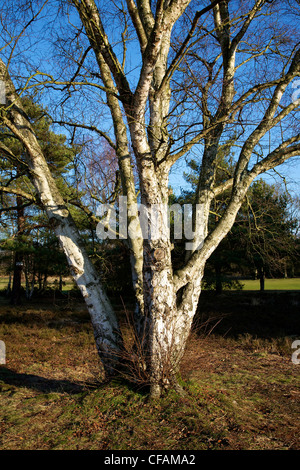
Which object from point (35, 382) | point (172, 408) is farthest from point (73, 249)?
point (35, 382)

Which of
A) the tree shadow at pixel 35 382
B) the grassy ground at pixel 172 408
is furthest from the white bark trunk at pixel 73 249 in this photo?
the tree shadow at pixel 35 382

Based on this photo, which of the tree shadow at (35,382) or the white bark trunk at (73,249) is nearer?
the white bark trunk at (73,249)

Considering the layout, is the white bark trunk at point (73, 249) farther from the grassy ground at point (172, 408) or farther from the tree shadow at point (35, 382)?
the tree shadow at point (35, 382)

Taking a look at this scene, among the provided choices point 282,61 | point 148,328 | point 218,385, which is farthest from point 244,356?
point 282,61

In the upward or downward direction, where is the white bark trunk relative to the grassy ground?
upward

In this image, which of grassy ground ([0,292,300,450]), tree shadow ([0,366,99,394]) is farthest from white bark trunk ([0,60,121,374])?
tree shadow ([0,366,99,394])

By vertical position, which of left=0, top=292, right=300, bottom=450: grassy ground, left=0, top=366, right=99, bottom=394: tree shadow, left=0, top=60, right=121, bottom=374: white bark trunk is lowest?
left=0, top=366, right=99, bottom=394: tree shadow

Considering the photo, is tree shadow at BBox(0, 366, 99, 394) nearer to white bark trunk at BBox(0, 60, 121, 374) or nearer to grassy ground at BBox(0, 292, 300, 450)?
grassy ground at BBox(0, 292, 300, 450)

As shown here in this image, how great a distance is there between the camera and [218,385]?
15.3ft

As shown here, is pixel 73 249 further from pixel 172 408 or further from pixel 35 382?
pixel 35 382

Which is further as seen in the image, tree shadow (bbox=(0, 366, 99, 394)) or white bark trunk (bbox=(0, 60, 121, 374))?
tree shadow (bbox=(0, 366, 99, 394))

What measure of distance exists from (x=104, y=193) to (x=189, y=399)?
3221 mm

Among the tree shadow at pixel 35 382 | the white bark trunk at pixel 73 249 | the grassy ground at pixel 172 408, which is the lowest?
the tree shadow at pixel 35 382
